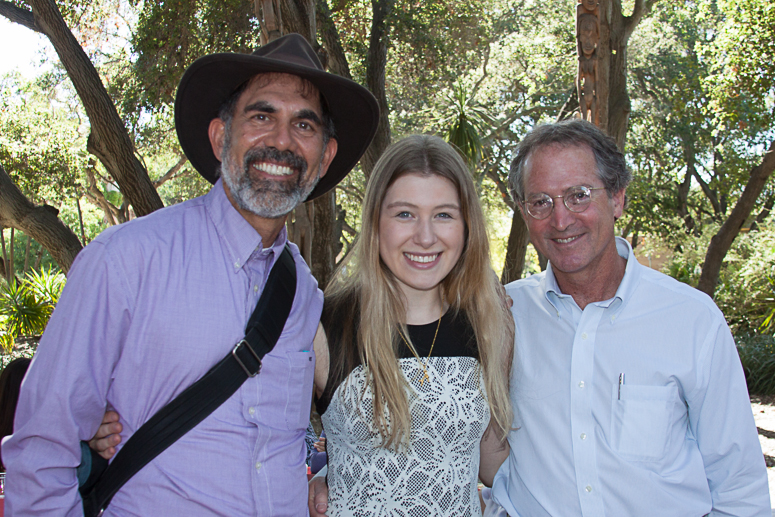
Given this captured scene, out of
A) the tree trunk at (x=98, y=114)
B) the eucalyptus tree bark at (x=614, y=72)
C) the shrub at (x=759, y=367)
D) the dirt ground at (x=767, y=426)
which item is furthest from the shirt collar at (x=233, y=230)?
the shrub at (x=759, y=367)

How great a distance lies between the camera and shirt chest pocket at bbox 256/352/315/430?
2.06 meters

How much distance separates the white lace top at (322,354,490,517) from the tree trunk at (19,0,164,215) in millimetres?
5770

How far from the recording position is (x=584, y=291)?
2576mm

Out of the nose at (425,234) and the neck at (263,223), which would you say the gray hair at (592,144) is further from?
the neck at (263,223)

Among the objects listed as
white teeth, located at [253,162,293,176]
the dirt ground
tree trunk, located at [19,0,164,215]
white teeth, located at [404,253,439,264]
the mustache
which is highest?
tree trunk, located at [19,0,164,215]

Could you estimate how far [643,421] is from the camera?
7.50 feet

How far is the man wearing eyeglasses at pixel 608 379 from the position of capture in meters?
2.27

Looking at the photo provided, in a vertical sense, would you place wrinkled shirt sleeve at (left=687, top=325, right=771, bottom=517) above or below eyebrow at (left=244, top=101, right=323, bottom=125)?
below

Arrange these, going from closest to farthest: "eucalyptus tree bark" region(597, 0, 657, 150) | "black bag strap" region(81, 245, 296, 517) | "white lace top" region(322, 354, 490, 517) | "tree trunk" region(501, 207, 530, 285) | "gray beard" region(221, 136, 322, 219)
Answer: "black bag strap" region(81, 245, 296, 517) < "gray beard" region(221, 136, 322, 219) < "white lace top" region(322, 354, 490, 517) < "eucalyptus tree bark" region(597, 0, 657, 150) < "tree trunk" region(501, 207, 530, 285)

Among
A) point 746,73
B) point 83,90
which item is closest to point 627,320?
point 83,90

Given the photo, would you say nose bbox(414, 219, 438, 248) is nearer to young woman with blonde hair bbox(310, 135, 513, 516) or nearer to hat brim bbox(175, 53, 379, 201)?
young woman with blonde hair bbox(310, 135, 513, 516)

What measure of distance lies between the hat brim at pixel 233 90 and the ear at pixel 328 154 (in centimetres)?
10

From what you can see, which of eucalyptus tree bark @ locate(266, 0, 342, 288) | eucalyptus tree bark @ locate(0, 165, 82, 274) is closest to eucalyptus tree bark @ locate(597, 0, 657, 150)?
eucalyptus tree bark @ locate(266, 0, 342, 288)

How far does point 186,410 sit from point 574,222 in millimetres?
1695
